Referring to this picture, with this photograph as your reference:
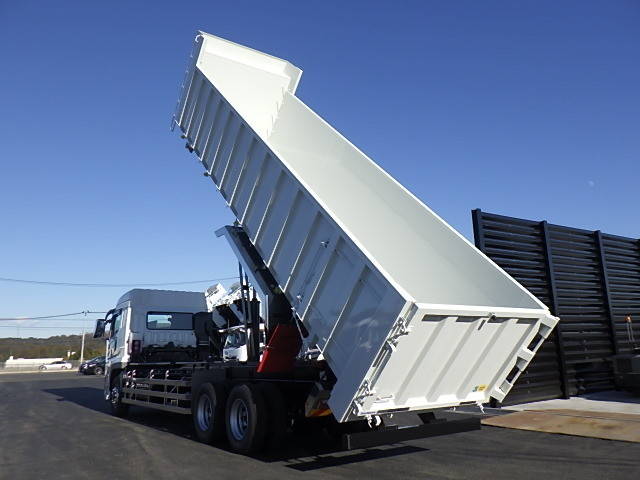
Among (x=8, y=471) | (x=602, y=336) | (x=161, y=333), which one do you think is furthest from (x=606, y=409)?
(x=8, y=471)

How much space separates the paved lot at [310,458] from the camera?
5887mm

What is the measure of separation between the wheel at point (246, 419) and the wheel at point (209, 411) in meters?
0.20

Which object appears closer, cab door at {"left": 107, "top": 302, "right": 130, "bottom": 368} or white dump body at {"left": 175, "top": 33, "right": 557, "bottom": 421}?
white dump body at {"left": 175, "top": 33, "right": 557, "bottom": 421}

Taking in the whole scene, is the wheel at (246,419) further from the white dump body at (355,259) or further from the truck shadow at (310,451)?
the white dump body at (355,259)

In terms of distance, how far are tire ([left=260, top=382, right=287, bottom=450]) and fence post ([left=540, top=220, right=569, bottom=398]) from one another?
8.46 metres

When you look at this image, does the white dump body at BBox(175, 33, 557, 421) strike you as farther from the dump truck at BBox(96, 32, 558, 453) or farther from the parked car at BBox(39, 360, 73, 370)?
the parked car at BBox(39, 360, 73, 370)

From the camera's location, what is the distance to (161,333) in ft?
39.0

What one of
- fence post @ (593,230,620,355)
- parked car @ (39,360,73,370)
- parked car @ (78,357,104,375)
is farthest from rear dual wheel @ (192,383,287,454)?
parked car @ (39,360,73,370)

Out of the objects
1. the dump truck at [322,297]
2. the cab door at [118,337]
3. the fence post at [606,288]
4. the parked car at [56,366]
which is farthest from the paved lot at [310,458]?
the parked car at [56,366]

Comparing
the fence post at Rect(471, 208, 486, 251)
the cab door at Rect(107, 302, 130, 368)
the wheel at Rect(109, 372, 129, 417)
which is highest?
the fence post at Rect(471, 208, 486, 251)

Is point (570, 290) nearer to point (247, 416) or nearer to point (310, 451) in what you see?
point (310, 451)

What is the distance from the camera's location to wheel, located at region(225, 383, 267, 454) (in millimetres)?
6543

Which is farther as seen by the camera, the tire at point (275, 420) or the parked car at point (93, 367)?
the parked car at point (93, 367)

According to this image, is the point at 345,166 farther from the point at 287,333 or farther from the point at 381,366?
the point at 381,366
